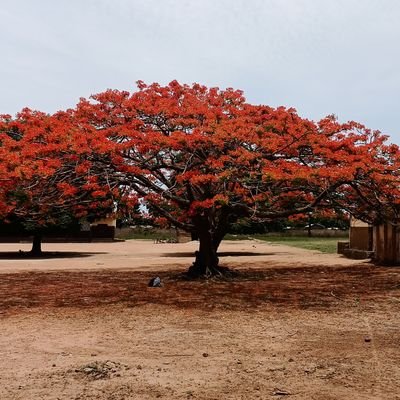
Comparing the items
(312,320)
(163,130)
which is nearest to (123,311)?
(312,320)

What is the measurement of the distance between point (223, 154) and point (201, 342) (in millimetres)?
7786

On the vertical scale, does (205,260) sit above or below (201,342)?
above

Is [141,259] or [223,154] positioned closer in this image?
[223,154]

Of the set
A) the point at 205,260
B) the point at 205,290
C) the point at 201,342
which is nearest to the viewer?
the point at 201,342

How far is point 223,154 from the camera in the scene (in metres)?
14.2

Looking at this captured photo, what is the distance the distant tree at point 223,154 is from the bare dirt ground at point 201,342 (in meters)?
2.67

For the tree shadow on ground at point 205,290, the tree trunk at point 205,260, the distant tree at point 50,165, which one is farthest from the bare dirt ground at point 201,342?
the distant tree at point 50,165

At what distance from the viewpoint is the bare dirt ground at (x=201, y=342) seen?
5.15 meters

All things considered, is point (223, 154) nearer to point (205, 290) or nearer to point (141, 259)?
point (205, 290)

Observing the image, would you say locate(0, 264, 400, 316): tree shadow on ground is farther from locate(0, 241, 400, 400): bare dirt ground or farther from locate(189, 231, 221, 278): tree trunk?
locate(189, 231, 221, 278): tree trunk

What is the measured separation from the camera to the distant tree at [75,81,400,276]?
A: 43.7 feet

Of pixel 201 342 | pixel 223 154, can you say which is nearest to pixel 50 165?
pixel 223 154

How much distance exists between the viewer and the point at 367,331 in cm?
786

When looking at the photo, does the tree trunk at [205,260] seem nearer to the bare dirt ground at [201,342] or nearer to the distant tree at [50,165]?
the bare dirt ground at [201,342]
